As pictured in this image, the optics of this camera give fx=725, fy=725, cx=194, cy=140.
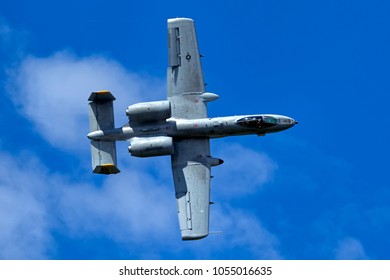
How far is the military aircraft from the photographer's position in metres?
34.5

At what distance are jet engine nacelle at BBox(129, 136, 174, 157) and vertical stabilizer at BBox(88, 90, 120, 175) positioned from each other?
1162 mm

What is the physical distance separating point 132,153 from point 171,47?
18.9 feet

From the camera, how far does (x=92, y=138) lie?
3494cm

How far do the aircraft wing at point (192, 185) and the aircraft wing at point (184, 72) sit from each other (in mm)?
1561

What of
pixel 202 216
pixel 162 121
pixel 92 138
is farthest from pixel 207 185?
pixel 92 138

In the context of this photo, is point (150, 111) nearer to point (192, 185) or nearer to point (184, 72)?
point (184, 72)

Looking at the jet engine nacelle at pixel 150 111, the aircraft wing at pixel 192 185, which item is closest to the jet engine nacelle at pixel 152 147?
the aircraft wing at pixel 192 185

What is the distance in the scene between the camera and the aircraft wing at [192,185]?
111 feet

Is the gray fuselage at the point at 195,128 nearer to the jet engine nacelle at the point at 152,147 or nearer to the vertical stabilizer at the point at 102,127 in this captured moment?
the vertical stabilizer at the point at 102,127

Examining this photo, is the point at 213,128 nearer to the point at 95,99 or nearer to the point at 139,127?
the point at 139,127
